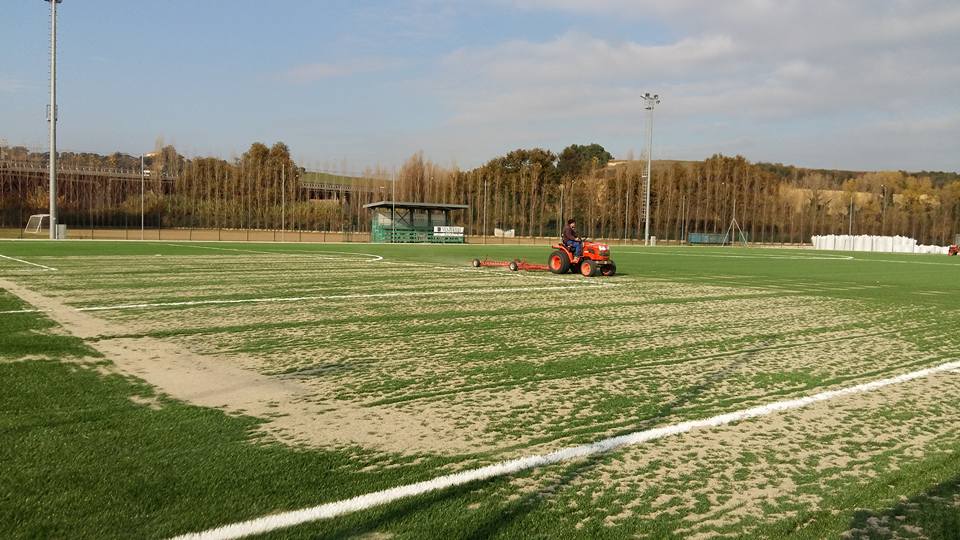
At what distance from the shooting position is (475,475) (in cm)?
374

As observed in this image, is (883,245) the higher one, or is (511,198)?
(511,198)

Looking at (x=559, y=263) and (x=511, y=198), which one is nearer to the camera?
(x=559, y=263)

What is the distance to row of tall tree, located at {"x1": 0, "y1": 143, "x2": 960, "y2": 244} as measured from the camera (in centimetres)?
7175

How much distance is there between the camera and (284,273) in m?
18.0

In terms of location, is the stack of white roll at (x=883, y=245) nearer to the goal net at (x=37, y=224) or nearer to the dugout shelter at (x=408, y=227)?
the dugout shelter at (x=408, y=227)

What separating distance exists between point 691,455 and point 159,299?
9.80 metres

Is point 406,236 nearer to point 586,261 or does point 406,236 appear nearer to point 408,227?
point 408,227

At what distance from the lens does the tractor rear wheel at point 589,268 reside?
57.5 ft

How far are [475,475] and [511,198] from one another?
8418cm

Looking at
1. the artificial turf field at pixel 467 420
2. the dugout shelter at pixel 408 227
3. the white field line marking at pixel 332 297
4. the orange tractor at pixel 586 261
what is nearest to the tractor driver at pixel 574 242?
the orange tractor at pixel 586 261

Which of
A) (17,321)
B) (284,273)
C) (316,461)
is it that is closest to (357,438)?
(316,461)

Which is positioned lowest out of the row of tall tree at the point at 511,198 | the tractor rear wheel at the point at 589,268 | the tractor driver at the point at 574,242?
the tractor rear wheel at the point at 589,268

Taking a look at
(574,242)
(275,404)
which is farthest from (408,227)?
(275,404)

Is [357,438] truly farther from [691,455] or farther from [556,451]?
[691,455]
